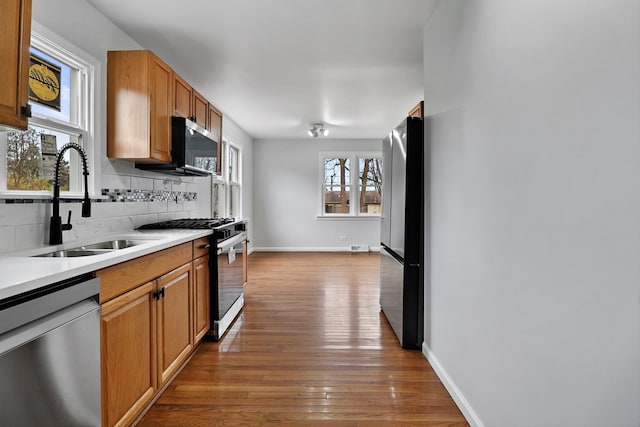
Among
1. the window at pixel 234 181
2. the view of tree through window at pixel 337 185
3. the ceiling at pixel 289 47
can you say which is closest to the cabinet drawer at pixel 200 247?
the ceiling at pixel 289 47

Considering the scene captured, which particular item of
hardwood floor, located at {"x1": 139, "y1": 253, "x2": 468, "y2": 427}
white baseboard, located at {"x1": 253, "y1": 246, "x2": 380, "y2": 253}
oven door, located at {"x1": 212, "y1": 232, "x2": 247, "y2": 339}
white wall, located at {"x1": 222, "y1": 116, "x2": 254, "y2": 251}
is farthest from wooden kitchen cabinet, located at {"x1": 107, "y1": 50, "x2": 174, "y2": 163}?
white baseboard, located at {"x1": 253, "y1": 246, "x2": 380, "y2": 253}

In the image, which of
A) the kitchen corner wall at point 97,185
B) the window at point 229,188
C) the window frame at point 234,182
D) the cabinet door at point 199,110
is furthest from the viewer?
the window frame at point 234,182

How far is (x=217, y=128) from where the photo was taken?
3967 mm

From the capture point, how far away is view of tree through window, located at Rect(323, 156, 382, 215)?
7.58 m

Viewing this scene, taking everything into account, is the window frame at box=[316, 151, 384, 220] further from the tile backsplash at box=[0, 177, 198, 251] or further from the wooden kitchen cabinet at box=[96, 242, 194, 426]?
the wooden kitchen cabinet at box=[96, 242, 194, 426]

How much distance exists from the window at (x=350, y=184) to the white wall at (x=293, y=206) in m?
0.18

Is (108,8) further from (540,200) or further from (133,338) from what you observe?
(540,200)

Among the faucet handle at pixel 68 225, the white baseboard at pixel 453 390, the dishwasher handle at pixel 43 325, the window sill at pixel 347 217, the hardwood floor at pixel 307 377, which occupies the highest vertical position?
the faucet handle at pixel 68 225

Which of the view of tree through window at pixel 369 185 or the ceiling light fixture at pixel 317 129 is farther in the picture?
the view of tree through window at pixel 369 185

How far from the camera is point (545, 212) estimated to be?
1156mm

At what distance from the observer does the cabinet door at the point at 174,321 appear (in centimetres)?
197

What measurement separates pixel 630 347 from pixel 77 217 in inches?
107

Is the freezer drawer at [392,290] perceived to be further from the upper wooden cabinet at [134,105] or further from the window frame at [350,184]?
the window frame at [350,184]

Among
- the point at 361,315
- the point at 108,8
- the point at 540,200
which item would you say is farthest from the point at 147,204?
the point at 540,200
